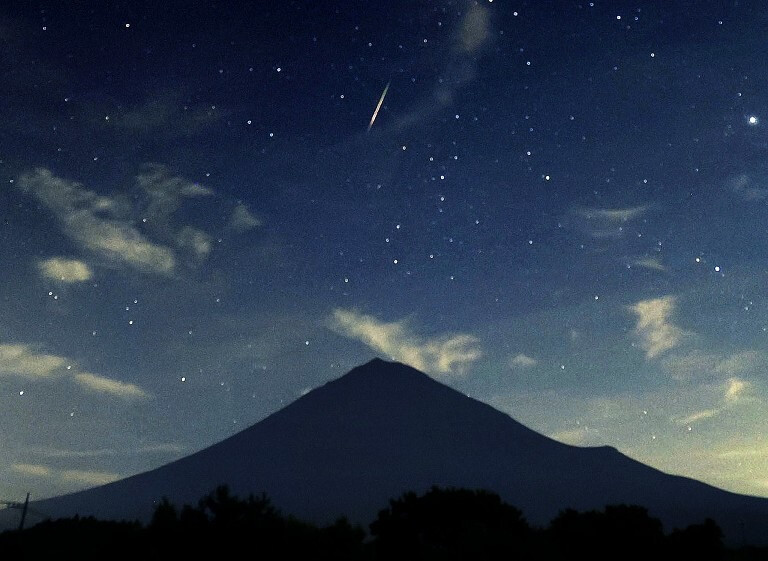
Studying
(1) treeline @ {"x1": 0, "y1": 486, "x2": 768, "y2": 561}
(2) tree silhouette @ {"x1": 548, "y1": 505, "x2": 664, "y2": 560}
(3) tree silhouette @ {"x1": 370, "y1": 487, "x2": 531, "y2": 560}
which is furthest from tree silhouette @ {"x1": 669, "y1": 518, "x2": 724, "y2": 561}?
(3) tree silhouette @ {"x1": 370, "y1": 487, "x2": 531, "y2": 560}

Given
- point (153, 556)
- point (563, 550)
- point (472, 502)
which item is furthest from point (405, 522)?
point (153, 556)

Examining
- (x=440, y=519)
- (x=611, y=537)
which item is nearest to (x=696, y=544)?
(x=611, y=537)

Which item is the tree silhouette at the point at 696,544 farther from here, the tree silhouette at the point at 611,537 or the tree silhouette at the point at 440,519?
the tree silhouette at the point at 440,519

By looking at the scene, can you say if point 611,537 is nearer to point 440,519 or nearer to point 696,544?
point 696,544

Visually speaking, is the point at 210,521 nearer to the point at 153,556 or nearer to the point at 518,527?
the point at 153,556

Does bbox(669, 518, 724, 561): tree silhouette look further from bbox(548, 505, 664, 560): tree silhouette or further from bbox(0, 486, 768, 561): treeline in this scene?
bbox(548, 505, 664, 560): tree silhouette

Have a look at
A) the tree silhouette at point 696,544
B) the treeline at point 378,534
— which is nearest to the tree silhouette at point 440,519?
the treeline at point 378,534

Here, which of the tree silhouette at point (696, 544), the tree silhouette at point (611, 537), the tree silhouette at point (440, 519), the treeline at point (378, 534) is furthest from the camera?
the tree silhouette at point (440, 519)

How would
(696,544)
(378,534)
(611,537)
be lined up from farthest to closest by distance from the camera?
(378,534)
(696,544)
(611,537)

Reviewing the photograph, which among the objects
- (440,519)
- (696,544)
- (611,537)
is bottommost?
(696,544)
